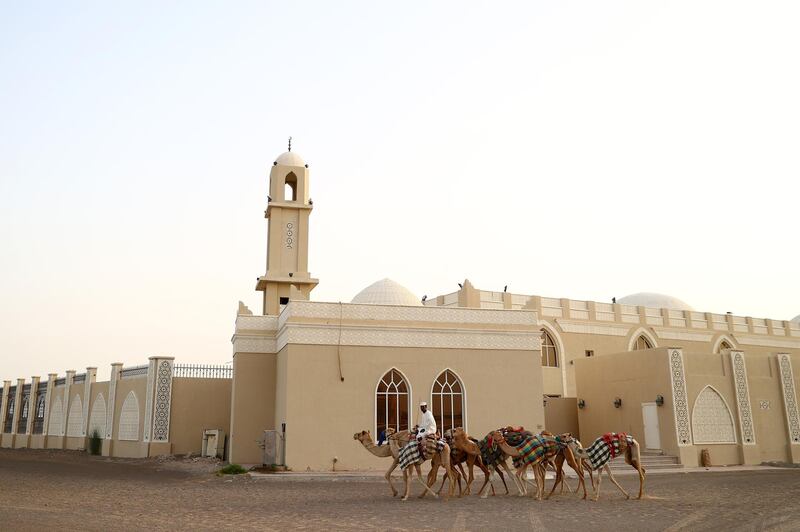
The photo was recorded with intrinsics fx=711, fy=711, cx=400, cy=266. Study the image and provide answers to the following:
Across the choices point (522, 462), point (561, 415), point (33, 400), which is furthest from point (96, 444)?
point (522, 462)

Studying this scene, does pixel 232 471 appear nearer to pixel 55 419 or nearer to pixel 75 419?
pixel 75 419

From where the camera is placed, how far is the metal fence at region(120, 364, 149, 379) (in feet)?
75.4

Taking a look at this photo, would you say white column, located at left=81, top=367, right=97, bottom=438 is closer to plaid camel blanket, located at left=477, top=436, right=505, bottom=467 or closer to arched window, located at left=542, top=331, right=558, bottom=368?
arched window, located at left=542, top=331, right=558, bottom=368

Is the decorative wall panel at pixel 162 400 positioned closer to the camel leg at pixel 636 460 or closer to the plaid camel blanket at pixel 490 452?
the plaid camel blanket at pixel 490 452

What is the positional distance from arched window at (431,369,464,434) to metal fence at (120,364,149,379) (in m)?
10.6

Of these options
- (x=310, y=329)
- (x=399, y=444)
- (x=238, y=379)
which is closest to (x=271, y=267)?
(x=238, y=379)

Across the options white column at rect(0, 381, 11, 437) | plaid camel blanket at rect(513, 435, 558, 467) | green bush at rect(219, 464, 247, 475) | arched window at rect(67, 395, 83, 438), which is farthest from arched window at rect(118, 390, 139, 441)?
plaid camel blanket at rect(513, 435, 558, 467)

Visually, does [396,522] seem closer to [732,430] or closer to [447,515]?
[447,515]

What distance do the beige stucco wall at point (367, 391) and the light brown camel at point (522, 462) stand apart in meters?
5.46

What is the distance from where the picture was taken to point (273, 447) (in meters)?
17.0

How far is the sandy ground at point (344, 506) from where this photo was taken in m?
8.38

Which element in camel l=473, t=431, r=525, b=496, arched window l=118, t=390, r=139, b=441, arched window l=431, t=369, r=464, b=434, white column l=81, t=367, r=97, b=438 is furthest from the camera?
white column l=81, t=367, r=97, b=438

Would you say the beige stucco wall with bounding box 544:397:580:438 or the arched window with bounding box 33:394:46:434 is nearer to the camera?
the beige stucco wall with bounding box 544:397:580:438

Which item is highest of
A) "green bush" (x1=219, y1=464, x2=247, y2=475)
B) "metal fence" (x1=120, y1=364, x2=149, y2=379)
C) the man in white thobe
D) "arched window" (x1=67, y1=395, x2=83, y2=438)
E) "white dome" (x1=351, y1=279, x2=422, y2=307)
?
"white dome" (x1=351, y1=279, x2=422, y2=307)
